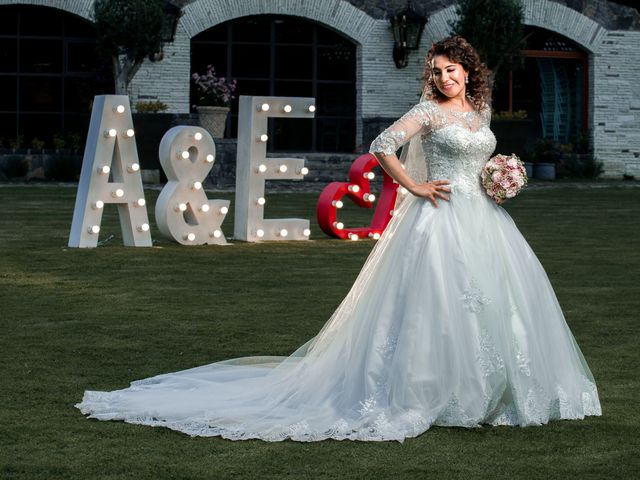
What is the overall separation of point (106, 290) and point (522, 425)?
16.2ft

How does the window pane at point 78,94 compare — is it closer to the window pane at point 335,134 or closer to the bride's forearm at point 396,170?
the window pane at point 335,134

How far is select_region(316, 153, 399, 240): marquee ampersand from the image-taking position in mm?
13828

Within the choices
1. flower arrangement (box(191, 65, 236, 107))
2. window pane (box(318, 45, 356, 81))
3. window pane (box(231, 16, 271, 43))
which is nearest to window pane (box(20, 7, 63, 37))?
flower arrangement (box(191, 65, 236, 107))

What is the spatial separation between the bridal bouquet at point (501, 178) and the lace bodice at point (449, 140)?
0.19 feet

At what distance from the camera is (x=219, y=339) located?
7.95 m

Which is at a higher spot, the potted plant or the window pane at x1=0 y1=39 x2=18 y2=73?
the window pane at x1=0 y1=39 x2=18 y2=73

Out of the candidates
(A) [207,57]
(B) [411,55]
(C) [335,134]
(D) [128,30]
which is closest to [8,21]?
(D) [128,30]

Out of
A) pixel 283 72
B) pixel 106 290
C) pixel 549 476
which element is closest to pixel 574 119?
pixel 283 72

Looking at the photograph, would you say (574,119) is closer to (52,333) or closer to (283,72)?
(283,72)

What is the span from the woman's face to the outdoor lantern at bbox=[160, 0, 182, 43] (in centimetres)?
1800

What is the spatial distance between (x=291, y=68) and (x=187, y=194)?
13849 millimetres

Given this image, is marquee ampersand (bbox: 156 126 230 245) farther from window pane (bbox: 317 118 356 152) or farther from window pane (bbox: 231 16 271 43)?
window pane (bbox: 317 118 356 152)

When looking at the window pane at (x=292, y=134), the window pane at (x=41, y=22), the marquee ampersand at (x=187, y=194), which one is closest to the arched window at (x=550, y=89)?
the window pane at (x=292, y=134)

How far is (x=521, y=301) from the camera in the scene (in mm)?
5922
